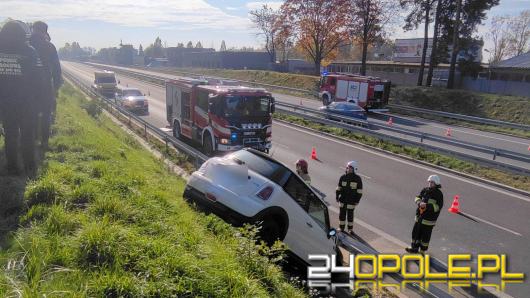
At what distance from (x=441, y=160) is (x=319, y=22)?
38839mm

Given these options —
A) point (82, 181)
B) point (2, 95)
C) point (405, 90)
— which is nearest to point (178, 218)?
point (82, 181)

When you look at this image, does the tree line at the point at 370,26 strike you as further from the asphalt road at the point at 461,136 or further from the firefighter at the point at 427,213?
the firefighter at the point at 427,213

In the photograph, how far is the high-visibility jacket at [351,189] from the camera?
8516 millimetres

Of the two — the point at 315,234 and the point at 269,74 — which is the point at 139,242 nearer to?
the point at 315,234

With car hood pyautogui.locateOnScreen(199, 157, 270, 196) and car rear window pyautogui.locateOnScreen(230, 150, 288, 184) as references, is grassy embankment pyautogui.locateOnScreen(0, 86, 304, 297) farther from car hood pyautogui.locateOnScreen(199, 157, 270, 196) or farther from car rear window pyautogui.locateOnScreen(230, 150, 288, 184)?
car rear window pyautogui.locateOnScreen(230, 150, 288, 184)

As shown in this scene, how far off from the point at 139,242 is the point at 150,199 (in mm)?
1874

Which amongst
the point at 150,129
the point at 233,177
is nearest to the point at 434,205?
the point at 233,177

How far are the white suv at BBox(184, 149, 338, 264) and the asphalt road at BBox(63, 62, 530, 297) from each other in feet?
9.77

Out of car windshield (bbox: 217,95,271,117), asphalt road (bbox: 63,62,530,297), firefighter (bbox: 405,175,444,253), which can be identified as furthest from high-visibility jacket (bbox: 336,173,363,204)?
car windshield (bbox: 217,95,271,117)

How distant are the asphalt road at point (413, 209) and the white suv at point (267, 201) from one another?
2.98m

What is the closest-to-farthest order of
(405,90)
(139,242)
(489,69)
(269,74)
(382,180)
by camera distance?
(139,242)
(382,180)
(405,90)
(489,69)
(269,74)

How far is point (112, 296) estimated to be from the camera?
3.22 m

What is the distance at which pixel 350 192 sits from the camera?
8555 millimetres

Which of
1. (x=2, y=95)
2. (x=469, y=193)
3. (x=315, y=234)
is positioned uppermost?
(x=2, y=95)
